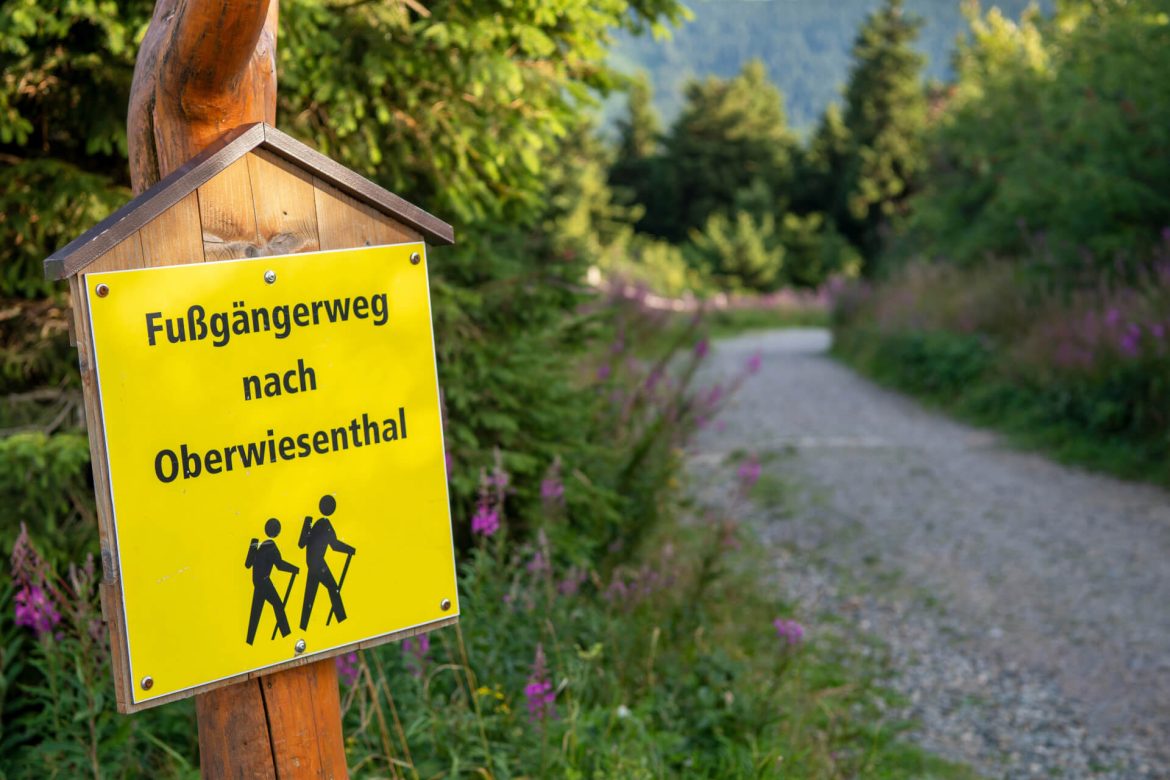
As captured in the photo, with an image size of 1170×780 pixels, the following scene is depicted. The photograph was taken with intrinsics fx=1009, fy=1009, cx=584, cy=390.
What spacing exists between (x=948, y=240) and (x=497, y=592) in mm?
15597

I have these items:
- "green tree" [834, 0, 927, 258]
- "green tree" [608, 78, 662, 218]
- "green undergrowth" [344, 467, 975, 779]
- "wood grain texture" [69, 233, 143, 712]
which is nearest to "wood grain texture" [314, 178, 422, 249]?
"wood grain texture" [69, 233, 143, 712]

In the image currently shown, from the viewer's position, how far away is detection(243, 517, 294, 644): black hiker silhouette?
1721mm

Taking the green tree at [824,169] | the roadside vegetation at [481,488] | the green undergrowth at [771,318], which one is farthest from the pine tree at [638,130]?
the roadside vegetation at [481,488]

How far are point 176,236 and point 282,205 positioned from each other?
0.19 meters

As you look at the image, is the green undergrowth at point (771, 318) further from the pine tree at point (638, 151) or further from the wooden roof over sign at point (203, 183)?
the wooden roof over sign at point (203, 183)

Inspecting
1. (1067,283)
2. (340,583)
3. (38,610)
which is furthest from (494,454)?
(1067,283)

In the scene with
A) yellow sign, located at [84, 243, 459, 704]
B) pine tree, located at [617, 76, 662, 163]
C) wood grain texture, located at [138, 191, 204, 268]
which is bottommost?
yellow sign, located at [84, 243, 459, 704]

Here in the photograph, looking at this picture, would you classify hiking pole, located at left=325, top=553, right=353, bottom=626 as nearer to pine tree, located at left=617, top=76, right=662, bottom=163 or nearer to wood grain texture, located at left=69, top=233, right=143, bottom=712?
wood grain texture, located at left=69, top=233, right=143, bottom=712

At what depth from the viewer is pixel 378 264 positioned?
6.13 ft

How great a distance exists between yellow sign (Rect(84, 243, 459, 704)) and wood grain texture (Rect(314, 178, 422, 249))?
0.03 m

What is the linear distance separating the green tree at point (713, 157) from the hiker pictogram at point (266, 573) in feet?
131

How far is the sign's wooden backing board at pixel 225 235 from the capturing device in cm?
159

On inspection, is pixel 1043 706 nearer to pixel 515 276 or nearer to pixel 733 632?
pixel 733 632

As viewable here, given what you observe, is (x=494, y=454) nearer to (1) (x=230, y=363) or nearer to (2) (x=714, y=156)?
(1) (x=230, y=363)
